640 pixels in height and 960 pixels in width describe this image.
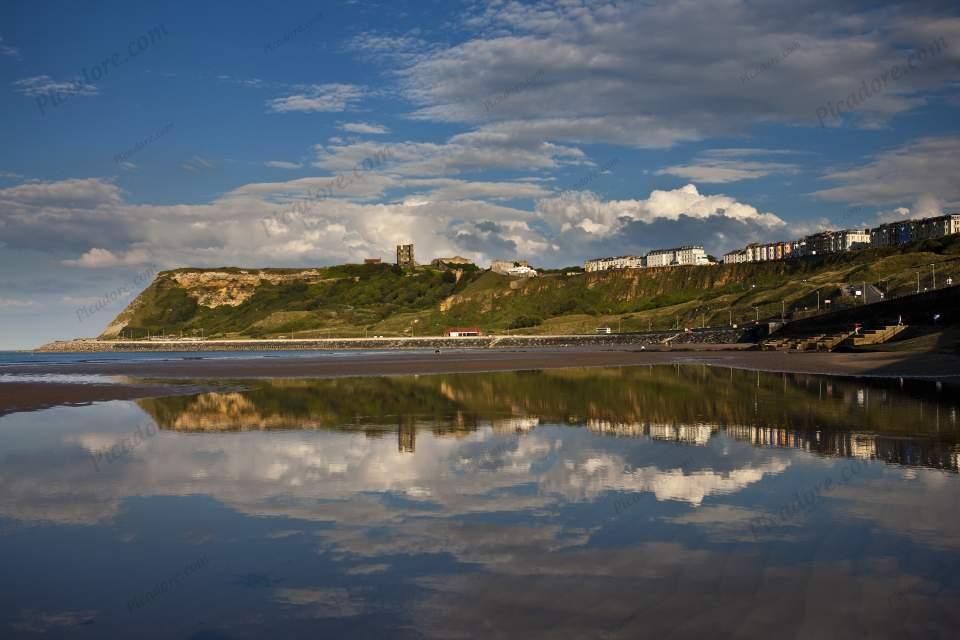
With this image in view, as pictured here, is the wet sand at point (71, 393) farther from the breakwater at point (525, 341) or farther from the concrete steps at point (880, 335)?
the breakwater at point (525, 341)

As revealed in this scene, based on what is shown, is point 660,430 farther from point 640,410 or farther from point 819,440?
point 640,410

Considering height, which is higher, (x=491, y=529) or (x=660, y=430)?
(x=491, y=529)

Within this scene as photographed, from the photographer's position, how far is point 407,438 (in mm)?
18594

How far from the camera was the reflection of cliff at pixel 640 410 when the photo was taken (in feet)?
57.9

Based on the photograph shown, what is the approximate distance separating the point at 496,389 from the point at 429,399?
5.76m

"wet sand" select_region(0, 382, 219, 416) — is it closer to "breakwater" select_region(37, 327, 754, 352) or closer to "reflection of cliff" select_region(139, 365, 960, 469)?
"reflection of cliff" select_region(139, 365, 960, 469)

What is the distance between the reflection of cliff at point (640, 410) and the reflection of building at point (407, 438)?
0.09 ft

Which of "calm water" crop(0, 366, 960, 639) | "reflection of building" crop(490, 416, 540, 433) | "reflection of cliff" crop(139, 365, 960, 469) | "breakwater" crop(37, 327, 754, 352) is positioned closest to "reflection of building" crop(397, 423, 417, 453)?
"reflection of cliff" crop(139, 365, 960, 469)

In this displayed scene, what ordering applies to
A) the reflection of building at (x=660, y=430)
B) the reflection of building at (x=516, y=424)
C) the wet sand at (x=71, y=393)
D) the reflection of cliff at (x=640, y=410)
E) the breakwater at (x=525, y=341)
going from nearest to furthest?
the reflection of cliff at (x=640, y=410), the reflection of building at (x=660, y=430), the reflection of building at (x=516, y=424), the wet sand at (x=71, y=393), the breakwater at (x=525, y=341)

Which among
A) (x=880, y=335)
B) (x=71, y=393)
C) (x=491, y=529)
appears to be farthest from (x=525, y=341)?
(x=491, y=529)

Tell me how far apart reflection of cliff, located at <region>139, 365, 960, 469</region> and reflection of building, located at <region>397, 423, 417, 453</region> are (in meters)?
0.03

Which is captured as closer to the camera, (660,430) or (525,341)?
(660,430)

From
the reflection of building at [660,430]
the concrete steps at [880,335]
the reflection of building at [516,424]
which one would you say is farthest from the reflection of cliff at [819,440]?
the concrete steps at [880,335]

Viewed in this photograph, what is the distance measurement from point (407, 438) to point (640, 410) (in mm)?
8979
